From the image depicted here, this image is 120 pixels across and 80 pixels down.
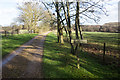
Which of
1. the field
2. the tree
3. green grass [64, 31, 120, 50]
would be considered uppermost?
the tree

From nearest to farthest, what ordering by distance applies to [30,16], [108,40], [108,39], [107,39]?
[108,40], [108,39], [107,39], [30,16]

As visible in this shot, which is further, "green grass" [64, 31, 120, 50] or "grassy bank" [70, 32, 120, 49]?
"grassy bank" [70, 32, 120, 49]

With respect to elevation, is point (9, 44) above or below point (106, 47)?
above

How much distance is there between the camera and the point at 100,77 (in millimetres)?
4344

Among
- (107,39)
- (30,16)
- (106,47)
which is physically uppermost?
(30,16)

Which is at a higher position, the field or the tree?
the tree

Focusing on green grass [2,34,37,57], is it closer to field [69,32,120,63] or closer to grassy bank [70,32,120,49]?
field [69,32,120,63]

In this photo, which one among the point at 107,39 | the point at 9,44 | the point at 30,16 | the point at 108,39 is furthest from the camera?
the point at 30,16

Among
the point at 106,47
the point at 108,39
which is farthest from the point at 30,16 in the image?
the point at 106,47

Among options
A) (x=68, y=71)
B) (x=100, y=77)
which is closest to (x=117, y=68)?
(x=100, y=77)

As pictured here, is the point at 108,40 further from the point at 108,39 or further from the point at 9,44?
the point at 9,44

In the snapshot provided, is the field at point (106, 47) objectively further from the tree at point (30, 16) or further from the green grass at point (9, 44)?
the tree at point (30, 16)

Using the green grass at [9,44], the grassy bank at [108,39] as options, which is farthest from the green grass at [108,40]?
the green grass at [9,44]

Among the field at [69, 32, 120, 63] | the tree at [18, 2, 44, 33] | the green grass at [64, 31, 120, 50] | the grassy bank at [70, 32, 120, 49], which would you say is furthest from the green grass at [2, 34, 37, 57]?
the grassy bank at [70, 32, 120, 49]
